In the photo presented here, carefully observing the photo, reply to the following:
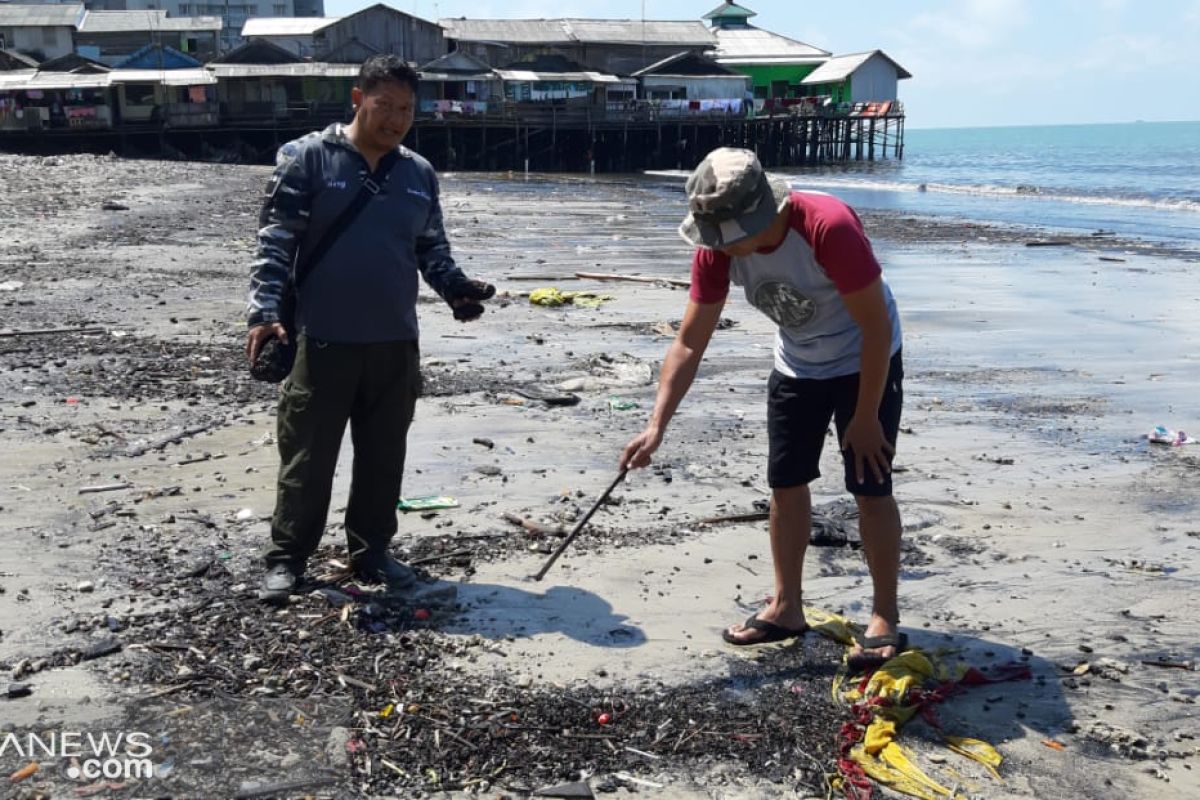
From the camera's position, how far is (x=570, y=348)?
29.3 feet

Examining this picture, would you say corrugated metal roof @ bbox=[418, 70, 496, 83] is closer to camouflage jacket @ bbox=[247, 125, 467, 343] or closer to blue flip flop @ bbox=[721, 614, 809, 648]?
camouflage jacket @ bbox=[247, 125, 467, 343]

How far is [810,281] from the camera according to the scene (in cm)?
347

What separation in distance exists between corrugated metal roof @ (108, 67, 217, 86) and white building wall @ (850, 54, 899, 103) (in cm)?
→ 3368

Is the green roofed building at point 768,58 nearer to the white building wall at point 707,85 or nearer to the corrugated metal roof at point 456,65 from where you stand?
the white building wall at point 707,85

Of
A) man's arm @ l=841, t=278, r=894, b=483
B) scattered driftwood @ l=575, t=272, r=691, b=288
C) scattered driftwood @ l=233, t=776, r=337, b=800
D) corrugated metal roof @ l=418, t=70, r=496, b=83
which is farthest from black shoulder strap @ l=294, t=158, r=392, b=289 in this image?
corrugated metal roof @ l=418, t=70, r=496, b=83

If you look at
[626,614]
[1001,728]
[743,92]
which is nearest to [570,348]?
[626,614]

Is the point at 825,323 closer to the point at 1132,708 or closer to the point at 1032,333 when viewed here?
the point at 1132,708

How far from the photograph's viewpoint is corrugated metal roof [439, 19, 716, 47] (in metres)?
60.1

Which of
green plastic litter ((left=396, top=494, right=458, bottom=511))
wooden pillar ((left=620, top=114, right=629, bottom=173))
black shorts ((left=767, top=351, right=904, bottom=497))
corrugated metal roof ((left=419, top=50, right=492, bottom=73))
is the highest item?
corrugated metal roof ((left=419, top=50, right=492, bottom=73))

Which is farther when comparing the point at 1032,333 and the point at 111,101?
the point at 111,101

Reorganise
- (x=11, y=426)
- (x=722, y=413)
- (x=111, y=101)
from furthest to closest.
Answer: (x=111, y=101)
(x=722, y=413)
(x=11, y=426)

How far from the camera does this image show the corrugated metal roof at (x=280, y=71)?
167ft

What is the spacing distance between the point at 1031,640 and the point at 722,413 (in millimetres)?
3326

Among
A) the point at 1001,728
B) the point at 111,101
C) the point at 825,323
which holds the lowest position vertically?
the point at 1001,728
